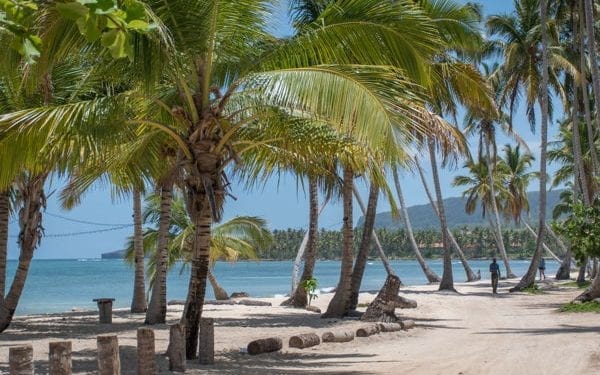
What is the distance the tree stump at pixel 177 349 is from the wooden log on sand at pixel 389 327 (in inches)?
241

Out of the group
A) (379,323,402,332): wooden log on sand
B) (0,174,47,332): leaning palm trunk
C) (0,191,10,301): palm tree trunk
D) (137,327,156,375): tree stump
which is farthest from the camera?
(0,174,47,332): leaning palm trunk

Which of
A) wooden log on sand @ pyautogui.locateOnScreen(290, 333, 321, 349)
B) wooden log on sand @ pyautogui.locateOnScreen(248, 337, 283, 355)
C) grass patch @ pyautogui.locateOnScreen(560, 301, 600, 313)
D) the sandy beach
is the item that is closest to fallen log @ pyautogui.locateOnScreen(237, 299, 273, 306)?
the sandy beach

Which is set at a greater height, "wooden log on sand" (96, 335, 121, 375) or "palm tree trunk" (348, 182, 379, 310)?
"palm tree trunk" (348, 182, 379, 310)

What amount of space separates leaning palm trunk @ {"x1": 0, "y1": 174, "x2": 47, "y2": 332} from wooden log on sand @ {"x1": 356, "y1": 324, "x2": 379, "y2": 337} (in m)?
7.02

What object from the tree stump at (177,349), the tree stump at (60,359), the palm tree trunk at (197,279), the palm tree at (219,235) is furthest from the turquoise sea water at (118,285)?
the tree stump at (60,359)

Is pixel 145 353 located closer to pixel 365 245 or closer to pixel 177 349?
pixel 177 349

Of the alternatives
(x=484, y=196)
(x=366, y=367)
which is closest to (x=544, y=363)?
(x=366, y=367)

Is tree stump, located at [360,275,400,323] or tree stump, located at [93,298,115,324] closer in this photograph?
tree stump, located at [360,275,400,323]

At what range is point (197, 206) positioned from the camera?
11102mm

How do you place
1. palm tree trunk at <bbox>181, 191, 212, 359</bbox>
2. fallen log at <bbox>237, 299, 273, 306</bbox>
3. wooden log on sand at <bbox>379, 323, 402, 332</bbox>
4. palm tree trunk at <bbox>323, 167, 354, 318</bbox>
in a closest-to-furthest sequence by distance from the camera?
palm tree trunk at <bbox>181, 191, 212, 359</bbox>
wooden log on sand at <bbox>379, 323, 402, 332</bbox>
palm tree trunk at <bbox>323, 167, 354, 318</bbox>
fallen log at <bbox>237, 299, 273, 306</bbox>

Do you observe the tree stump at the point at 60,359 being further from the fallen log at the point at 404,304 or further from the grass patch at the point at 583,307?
the grass patch at the point at 583,307

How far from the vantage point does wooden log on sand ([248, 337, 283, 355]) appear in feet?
41.0

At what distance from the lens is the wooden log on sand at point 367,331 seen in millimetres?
14656

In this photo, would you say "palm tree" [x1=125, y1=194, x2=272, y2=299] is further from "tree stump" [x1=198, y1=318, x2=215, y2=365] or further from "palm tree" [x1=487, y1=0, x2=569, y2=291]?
"tree stump" [x1=198, y1=318, x2=215, y2=365]
